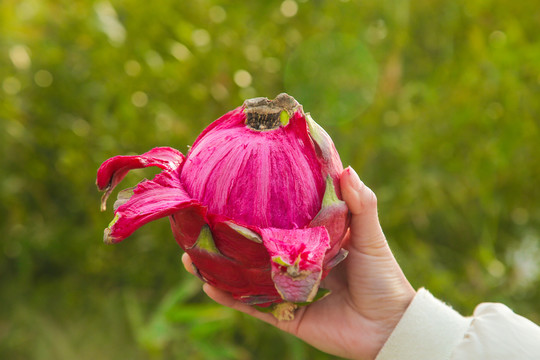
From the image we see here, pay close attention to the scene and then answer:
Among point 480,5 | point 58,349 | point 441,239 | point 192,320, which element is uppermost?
point 480,5

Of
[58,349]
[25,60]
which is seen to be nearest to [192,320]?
[58,349]

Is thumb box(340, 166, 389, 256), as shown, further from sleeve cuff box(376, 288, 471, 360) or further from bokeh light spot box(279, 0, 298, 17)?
bokeh light spot box(279, 0, 298, 17)

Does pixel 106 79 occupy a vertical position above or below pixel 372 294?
above

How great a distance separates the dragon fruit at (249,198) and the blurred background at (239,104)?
0.48m

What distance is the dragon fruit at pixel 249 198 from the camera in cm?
39

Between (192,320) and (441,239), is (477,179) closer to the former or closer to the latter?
(441,239)

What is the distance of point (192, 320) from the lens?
90 cm

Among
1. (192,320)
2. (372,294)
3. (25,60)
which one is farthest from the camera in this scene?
(25,60)

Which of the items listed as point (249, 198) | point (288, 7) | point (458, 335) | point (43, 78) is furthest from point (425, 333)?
point (43, 78)

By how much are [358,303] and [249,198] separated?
0.27m

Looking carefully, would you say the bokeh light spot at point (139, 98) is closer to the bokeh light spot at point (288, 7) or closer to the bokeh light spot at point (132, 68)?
the bokeh light spot at point (132, 68)

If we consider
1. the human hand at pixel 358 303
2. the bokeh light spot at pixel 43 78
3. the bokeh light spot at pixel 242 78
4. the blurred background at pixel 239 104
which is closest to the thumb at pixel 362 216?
the human hand at pixel 358 303

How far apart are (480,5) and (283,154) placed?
83cm

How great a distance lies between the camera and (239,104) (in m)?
0.98
